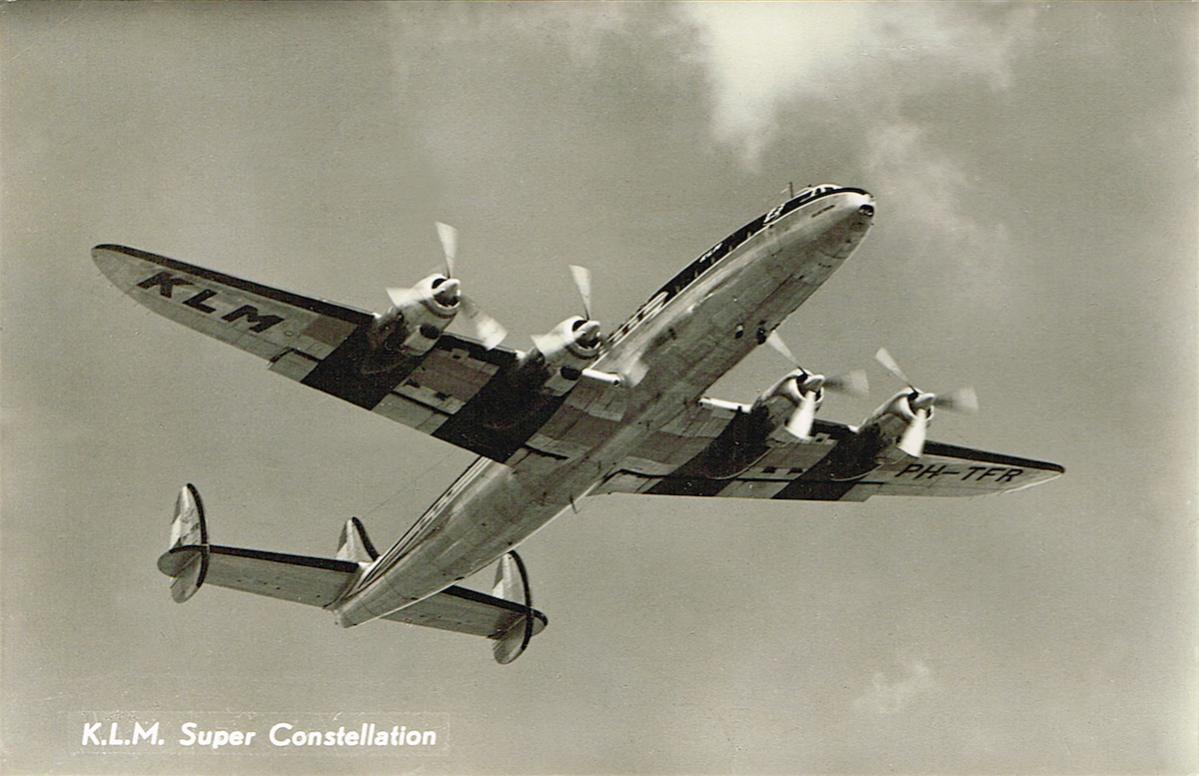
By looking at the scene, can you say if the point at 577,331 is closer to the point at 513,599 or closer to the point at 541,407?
the point at 541,407

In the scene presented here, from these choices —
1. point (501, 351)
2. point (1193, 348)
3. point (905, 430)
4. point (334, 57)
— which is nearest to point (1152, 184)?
point (1193, 348)

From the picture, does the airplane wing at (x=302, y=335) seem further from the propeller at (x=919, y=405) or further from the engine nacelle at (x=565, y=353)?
the propeller at (x=919, y=405)

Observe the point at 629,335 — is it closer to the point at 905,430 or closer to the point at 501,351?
the point at 501,351

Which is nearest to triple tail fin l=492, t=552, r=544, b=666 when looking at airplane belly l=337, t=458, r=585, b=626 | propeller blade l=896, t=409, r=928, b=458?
airplane belly l=337, t=458, r=585, b=626

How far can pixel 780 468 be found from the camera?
19.0 metres

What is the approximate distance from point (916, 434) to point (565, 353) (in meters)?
5.84

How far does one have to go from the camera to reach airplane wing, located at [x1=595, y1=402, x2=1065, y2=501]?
55.3 feet

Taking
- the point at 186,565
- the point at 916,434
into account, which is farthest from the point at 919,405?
the point at 186,565

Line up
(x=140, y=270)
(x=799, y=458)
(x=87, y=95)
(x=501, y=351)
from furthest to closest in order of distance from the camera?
(x=799, y=458)
(x=87, y=95)
(x=501, y=351)
(x=140, y=270)

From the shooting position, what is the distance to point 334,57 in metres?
16.6

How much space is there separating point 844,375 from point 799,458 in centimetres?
292

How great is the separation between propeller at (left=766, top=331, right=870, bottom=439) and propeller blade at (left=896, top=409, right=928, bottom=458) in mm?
1549

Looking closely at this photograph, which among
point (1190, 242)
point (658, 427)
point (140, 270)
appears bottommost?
point (658, 427)

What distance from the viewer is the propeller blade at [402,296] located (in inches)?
528
